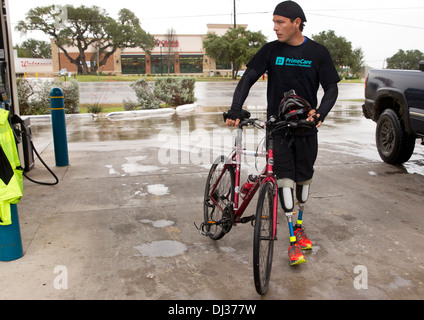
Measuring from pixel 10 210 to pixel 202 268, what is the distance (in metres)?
1.66

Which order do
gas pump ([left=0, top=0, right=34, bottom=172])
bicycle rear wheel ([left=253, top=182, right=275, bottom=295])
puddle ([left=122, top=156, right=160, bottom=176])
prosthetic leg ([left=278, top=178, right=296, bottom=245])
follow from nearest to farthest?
1. bicycle rear wheel ([left=253, top=182, right=275, bottom=295])
2. prosthetic leg ([left=278, top=178, right=296, bottom=245])
3. gas pump ([left=0, top=0, right=34, bottom=172])
4. puddle ([left=122, top=156, right=160, bottom=176])

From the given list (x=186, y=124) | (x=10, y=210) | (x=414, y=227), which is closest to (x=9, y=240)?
(x=10, y=210)

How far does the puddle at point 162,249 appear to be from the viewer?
3750 millimetres

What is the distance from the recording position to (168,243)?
4000mm

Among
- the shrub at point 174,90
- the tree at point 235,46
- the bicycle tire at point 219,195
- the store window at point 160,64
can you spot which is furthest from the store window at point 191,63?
the bicycle tire at point 219,195

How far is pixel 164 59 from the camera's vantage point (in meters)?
76.8

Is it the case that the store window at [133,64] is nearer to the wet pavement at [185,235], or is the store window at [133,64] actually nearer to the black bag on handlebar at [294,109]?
the wet pavement at [185,235]

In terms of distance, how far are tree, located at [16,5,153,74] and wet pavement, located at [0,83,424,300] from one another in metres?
60.7

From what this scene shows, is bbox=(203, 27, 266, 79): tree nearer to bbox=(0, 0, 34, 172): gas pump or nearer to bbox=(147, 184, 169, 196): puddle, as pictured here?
bbox=(0, 0, 34, 172): gas pump

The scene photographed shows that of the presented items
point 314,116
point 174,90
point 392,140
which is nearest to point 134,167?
point 314,116

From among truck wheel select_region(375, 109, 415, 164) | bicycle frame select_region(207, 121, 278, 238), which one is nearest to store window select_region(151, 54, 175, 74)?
truck wheel select_region(375, 109, 415, 164)

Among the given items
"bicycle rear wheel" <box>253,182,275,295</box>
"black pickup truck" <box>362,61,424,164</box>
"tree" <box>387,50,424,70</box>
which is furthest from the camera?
"tree" <box>387,50,424,70</box>

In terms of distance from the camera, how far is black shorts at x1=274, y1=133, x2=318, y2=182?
140 inches

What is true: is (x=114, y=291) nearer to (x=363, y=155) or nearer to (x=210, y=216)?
(x=210, y=216)
